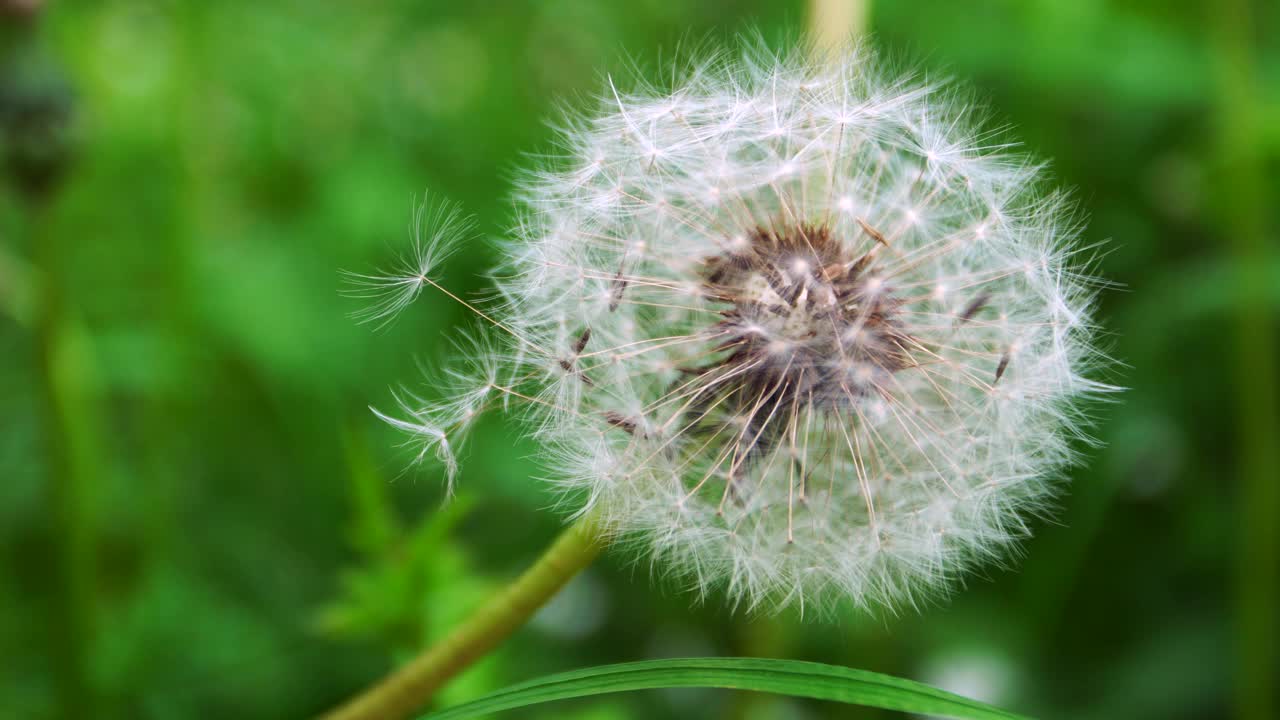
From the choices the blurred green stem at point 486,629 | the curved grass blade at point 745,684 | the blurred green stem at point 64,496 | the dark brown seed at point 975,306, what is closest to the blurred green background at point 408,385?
the blurred green stem at point 64,496

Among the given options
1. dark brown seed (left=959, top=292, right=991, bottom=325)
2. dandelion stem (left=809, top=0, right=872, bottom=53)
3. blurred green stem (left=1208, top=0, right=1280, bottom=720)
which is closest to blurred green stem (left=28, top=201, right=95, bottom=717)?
dandelion stem (left=809, top=0, right=872, bottom=53)

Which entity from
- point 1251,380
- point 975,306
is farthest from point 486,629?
point 1251,380

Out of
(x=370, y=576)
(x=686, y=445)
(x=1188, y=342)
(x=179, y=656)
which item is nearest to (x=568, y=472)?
(x=686, y=445)

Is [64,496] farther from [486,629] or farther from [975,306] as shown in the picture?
[975,306]

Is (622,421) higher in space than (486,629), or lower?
higher

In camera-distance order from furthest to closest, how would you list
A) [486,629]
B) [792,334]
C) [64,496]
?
1. [64,496]
2. [792,334]
3. [486,629]

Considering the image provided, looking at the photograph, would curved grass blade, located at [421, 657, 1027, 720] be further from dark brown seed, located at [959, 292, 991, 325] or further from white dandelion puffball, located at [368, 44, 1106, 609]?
dark brown seed, located at [959, 292, 991, 325]

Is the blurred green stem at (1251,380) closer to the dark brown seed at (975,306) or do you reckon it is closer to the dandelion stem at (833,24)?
the dark brown seed at (975,306)
